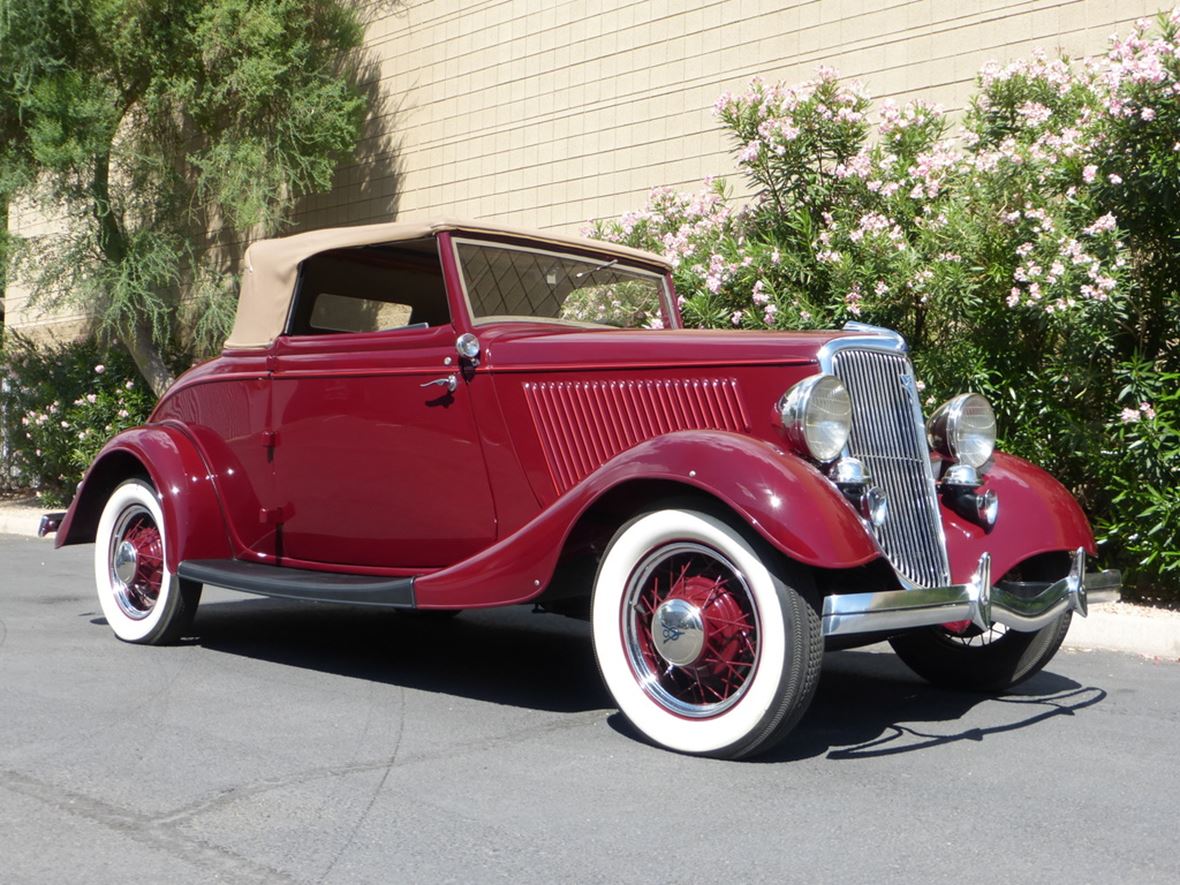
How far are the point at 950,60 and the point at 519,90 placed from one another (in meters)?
5.07

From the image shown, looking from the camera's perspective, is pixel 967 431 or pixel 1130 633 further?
pixel 1130 633

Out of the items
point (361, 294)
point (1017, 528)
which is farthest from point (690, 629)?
point (361, 294)

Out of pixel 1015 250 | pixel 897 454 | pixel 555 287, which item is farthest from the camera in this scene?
pixel 1015 250

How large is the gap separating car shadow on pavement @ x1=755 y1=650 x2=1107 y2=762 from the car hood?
123cm

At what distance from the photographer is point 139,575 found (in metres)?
5.86

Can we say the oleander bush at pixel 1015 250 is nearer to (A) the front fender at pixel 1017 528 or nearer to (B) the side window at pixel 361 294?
(A) the front fender at pixel 1017 528

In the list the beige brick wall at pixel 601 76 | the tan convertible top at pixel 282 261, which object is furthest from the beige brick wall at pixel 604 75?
the tan convertible top at pixel 282 261

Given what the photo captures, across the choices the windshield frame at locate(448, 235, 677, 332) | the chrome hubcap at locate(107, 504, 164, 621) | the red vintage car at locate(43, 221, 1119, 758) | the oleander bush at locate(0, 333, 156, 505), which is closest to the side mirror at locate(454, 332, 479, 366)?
the red vintage car at locate(43, 221, 1119, 758)

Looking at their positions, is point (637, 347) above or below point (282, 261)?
below

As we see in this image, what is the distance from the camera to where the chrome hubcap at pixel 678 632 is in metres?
3.80

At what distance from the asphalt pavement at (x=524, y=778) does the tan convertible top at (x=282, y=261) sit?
4.82 feet

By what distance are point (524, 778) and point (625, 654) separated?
1.89 ft

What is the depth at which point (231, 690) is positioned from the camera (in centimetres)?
476

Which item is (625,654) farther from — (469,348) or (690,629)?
(469,348)
